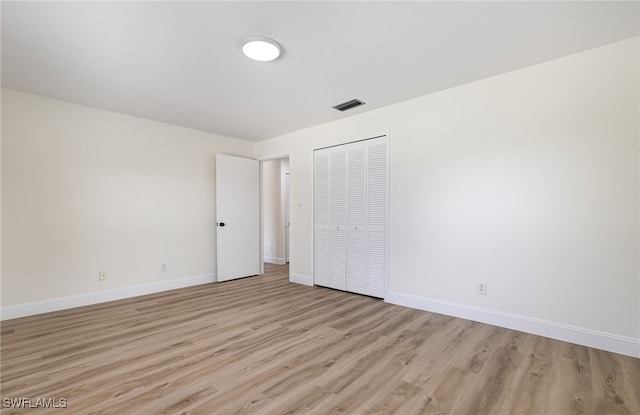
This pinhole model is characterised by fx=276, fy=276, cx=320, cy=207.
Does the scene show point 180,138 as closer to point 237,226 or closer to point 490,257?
point 237,226

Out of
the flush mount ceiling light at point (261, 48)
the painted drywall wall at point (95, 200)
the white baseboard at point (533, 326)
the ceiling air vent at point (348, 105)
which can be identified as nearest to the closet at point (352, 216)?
the ceiling air vent at point (348, 105)

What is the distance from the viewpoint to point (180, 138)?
4.35 metres

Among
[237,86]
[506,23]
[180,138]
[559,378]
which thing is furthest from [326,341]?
[180,138]

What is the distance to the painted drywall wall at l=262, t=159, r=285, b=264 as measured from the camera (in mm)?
6387

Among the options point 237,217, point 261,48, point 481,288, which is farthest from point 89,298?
point 481,288

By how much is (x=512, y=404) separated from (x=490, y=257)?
4.73ft

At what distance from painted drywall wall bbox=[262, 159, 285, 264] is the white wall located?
343cm

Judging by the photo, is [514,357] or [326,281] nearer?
[514,357]

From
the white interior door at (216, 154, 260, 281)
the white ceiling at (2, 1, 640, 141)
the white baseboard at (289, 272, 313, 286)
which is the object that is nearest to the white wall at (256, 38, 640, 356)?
the white ceiling at (2, 1, 640, 141)

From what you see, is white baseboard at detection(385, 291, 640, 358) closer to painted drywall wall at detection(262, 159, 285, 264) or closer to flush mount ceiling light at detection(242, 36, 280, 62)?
flush mount ceiling light at detection(242, 36, 280, 62)

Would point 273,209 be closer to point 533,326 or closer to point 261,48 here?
point 261,48

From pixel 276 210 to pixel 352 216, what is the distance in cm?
289

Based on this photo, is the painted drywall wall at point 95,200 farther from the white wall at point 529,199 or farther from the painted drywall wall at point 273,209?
the white wall at point 529,199

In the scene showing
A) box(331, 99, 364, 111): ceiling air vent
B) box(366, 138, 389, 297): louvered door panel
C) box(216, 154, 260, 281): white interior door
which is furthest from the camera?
box(216, 154, 260, 281): white interior door
